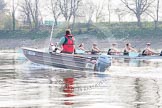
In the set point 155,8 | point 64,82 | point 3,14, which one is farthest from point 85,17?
point 64,82

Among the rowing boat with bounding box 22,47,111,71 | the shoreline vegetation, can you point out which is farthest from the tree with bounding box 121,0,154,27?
the rowing boat with bounding box 22,47,111,71

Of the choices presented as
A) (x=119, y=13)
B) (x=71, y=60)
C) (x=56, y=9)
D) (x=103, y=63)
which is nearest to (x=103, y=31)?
(x=119, y=13)

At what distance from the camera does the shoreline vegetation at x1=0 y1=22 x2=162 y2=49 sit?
79438 mm

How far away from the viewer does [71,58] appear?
2828 centimetres

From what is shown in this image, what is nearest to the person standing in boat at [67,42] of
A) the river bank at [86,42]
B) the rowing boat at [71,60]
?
the rowing boat at [71,60]

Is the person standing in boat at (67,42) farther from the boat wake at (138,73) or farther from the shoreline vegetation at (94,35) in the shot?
the shoreline vegetation at (94,35)

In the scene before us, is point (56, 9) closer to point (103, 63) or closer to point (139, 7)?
point (139, 7)

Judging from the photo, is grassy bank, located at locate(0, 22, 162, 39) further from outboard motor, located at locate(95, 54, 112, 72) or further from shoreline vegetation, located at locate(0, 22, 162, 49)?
outboard motor, located at locate(95, 54, 112, 72)

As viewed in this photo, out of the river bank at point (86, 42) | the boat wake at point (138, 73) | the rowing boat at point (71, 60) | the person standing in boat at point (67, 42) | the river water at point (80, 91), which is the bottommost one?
the river bank at point (86, 42)

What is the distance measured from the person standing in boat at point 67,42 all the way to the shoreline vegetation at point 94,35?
150ft

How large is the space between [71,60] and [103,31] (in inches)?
2534

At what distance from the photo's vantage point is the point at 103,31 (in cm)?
9244

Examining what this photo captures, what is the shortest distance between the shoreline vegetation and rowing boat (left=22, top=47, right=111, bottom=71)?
43046mm

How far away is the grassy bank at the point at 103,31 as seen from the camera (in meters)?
83.2
